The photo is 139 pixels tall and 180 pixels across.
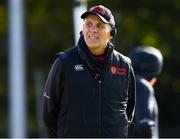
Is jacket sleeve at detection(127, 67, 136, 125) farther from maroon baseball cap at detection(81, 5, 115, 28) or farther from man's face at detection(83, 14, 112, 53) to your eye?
maroon baseball cap at detection(81, 5, 115, 28)

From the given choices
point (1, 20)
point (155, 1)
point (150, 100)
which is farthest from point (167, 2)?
point (150, 100)

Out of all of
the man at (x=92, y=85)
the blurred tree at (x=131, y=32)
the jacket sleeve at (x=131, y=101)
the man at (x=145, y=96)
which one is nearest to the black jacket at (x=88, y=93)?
the man at (x=92, y=85)

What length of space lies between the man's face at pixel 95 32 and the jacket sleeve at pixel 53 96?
0.29 meters

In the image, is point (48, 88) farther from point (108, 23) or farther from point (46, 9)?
→ point (46, 9)

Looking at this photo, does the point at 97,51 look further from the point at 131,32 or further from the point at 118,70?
the point at 131,32

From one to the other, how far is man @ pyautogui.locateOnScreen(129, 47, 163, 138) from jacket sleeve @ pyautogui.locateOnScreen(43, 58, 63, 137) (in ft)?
4.23

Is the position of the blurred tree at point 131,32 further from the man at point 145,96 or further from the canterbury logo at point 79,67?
the canterbury logo at point 79,67

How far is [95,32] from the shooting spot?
21.7ft

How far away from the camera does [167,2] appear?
18.2 meters

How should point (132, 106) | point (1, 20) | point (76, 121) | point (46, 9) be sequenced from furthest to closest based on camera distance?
point (1, 20), point (46, 9), point (132, 106), point (76, 121)

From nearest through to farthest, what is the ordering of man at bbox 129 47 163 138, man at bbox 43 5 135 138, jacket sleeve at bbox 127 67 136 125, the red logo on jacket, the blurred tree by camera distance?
man at bbox 43 5 135 138 → the red logo on jacket → jacket sleeve at bbox 127 67 136 125 → man at bbox 129 47 163 138 → the blurred tree

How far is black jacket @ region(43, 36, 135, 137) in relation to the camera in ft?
21.6

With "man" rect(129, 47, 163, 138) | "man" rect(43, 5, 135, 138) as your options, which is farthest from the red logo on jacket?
"man" rect(129, 47, 163, 138)

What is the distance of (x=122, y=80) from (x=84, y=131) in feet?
1.68
